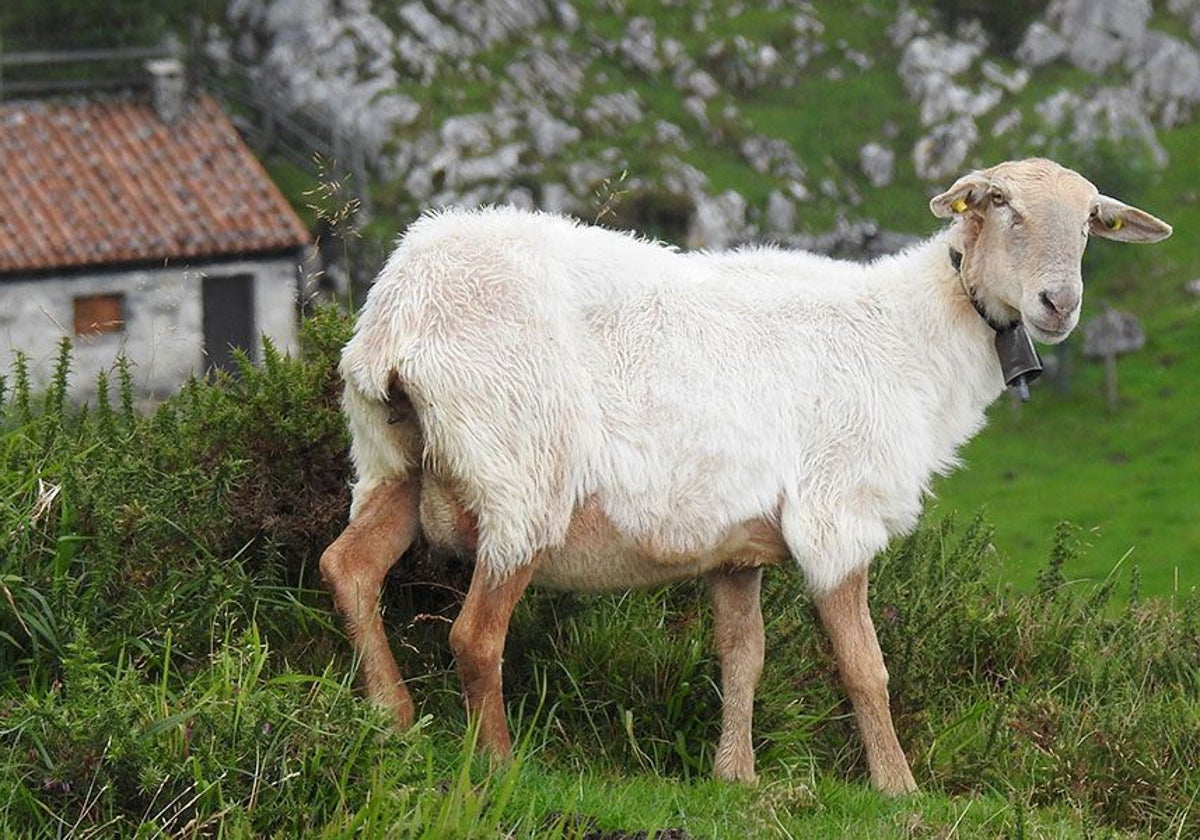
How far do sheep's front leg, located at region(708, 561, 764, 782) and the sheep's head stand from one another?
1.31 meters

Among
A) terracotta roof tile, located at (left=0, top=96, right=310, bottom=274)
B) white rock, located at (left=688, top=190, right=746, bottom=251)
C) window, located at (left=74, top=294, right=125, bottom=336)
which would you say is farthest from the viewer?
white rock, located at (left=688, top=190, right=746, bottom=251)

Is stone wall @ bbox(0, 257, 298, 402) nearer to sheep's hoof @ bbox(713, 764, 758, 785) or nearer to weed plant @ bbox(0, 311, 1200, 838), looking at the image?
weed plant @ bbox(0, 311, 1200, 838)

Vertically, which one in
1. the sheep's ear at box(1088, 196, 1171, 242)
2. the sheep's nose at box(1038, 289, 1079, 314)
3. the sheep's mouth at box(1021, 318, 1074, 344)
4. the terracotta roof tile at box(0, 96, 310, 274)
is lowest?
the terracotta roof tile at box(0, 96, 310, 274)

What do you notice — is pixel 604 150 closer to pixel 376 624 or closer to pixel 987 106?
pixel 987 106

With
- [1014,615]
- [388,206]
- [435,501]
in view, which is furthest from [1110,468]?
[435,501]

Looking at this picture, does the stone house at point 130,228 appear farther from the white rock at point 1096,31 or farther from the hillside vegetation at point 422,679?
the white rock at point 1096,31

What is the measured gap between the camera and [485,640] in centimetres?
602

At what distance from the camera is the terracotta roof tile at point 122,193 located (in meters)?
36.2

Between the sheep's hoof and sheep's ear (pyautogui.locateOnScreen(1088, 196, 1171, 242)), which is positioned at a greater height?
sheep's ear (pyautogui.locateOnScreen(1088, 196, 1171, 242))

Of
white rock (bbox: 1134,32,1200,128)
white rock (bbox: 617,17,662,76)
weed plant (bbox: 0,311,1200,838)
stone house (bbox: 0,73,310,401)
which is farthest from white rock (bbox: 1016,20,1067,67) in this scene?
weed plant (bbox: 0,311,1200,838)

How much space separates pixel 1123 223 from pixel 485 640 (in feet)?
9.16

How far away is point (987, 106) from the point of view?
176 ft

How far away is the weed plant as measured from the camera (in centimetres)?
508

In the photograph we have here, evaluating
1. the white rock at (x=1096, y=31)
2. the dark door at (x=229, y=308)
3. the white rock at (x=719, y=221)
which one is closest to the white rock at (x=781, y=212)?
the white rock at (x=719, y=221)
